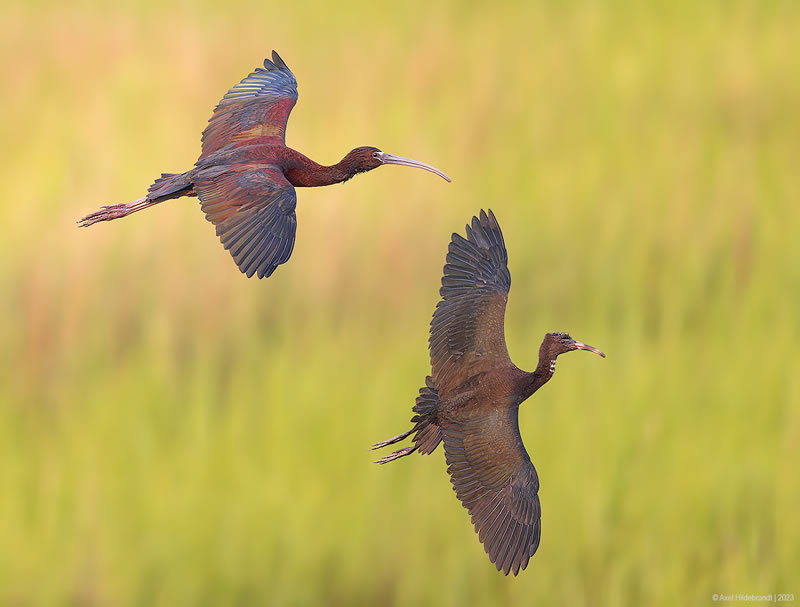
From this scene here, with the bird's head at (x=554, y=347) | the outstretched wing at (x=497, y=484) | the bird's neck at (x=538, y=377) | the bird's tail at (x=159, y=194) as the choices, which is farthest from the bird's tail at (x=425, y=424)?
the bird's tail at (x=159, y=194)

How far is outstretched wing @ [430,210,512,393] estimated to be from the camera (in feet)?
30.5

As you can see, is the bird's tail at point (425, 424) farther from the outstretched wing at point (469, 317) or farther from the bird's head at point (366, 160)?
the bird's head at point (366, 160)

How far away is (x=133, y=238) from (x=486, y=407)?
8964 millimetres

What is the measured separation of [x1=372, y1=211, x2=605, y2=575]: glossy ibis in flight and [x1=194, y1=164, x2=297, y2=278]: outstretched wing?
1296 mm

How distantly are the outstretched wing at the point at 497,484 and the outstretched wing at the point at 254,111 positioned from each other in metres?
2.73

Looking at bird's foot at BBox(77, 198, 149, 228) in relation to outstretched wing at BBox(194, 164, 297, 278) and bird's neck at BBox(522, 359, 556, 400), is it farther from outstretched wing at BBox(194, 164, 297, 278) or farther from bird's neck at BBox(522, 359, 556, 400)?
bird's neck at BBox(522, 359, 556, 400)

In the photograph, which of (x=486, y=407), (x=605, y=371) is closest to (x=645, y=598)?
(x=605, y=371)

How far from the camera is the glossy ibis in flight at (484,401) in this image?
29.3 ft

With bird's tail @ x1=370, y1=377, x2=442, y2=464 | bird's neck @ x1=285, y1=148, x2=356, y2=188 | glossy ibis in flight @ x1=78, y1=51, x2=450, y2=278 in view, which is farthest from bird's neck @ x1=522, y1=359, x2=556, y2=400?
bird's neck @ x1=285, y1=148, x2=356, y2=188

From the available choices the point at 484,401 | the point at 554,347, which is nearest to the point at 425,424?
A: the point at 484,401

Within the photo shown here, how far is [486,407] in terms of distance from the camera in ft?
29.8

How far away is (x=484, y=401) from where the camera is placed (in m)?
9.08

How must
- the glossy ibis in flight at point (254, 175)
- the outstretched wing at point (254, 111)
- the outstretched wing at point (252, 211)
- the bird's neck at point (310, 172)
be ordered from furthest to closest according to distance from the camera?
1. the outstretched wing at point (254, 111)
2. the bird's neck at point (310, 172)
3. the glossy ibis in flight at point (254, 175)
4. the outstretched wing at point (252, 211)

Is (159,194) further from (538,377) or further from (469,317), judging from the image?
(538,377)
